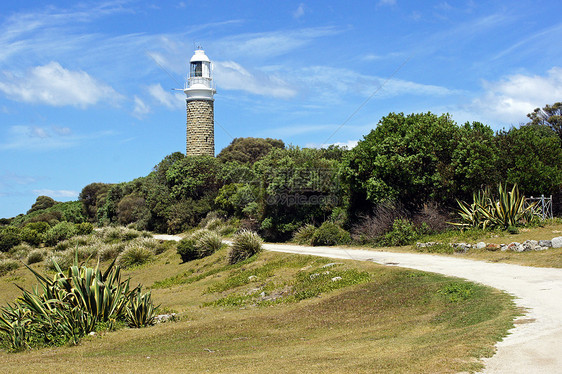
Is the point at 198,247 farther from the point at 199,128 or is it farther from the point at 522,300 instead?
the point at 199,128

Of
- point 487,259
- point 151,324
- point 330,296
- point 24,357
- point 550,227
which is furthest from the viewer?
point 550,227

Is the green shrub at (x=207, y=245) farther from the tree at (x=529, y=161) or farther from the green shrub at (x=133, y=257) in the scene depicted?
the tree at (x=529, y=161)

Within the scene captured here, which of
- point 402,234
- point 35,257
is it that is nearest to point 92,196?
point 35,257

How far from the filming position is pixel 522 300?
10734mm

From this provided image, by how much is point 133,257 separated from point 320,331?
928 inches

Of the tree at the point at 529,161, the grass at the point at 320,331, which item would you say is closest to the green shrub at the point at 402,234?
the tree at the point at 529,161

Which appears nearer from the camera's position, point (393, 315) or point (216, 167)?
point (393, 315)

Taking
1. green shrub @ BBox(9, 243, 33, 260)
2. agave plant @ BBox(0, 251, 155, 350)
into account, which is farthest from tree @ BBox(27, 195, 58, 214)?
agave plant @ BBox(0, 251, 155, 350)

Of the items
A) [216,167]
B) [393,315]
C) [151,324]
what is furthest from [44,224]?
[393,315]

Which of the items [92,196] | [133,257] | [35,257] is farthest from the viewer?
[92,196]

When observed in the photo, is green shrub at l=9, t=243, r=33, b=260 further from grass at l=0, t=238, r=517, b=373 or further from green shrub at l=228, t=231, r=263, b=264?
grass at l=0, t=238, r=517, b=373

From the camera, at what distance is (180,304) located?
720 inches

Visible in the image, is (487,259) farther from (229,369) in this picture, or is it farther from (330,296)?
(229,369)

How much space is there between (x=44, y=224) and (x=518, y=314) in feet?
167
